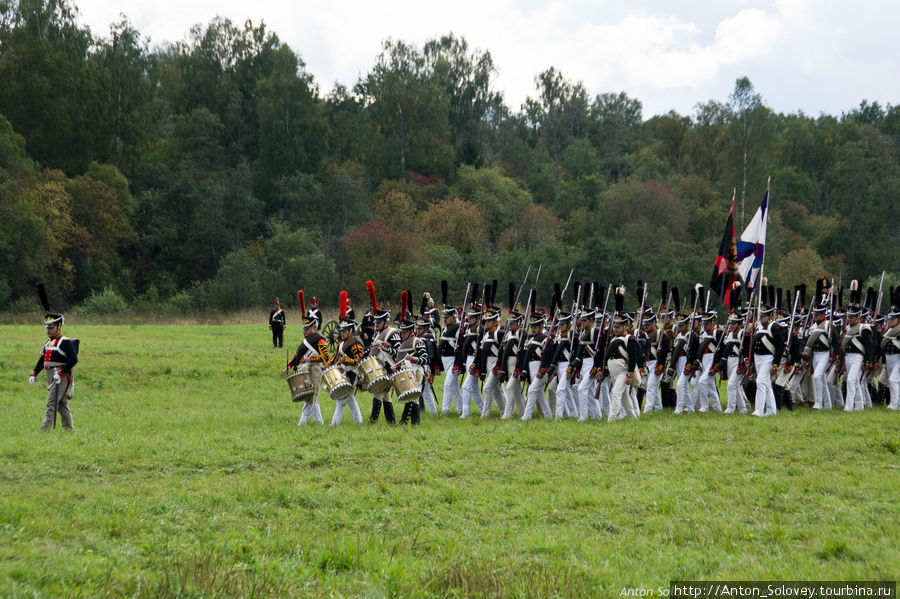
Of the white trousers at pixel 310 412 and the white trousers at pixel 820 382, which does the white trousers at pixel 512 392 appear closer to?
the white trousers at pixel 310 412

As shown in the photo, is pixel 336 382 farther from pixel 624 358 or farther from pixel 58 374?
pixel 624 358

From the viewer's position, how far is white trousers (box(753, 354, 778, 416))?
1567 centimetres

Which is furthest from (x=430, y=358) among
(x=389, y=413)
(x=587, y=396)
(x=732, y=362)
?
(x=732, y=362)

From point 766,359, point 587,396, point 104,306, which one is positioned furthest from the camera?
point 104,306

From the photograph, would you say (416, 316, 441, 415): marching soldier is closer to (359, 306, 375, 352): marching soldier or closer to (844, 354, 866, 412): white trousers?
(359, 306, 375, 352): marching soldier

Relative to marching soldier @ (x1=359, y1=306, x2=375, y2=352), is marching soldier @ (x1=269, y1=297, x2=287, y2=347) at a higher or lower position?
lower

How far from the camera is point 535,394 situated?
15.9m

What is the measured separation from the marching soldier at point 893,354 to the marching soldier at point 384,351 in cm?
976

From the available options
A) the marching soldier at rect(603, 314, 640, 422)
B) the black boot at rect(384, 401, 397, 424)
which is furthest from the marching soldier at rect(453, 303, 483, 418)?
the marching soldier at rect(603, 314, 640, 422)

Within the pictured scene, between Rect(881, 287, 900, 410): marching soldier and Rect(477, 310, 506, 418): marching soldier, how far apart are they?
7659 millimetres

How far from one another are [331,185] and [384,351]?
5856cm

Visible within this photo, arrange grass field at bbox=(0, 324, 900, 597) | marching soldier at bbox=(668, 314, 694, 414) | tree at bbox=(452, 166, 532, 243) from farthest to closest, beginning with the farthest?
1. tree at bbox=(452, 166, 532, 243)
2. marching soldier at bbox=(668, 314, 694, 414)
3. grass field at bbox=(0, 324, 900, 597)

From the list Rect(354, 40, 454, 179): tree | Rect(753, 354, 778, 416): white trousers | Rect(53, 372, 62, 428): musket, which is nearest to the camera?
Rect(53, 372, 62, 428): musket

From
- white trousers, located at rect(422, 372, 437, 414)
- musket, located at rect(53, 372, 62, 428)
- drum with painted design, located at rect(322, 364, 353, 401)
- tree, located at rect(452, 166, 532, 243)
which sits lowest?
white trousers, located at rect(422, 372, 437, 414)
